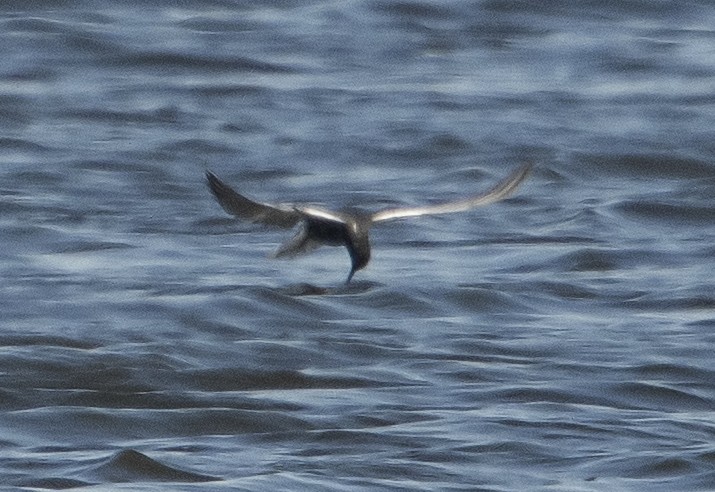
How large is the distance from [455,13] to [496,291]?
225 inches

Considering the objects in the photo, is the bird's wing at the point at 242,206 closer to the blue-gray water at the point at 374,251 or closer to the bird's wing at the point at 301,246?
the bird's wing at the point at 301,246

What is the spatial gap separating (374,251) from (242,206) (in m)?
3.07

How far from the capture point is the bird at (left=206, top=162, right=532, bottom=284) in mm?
5801

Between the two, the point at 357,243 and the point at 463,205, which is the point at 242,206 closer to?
the point at 357,243

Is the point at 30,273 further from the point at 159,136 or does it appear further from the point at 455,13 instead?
the point at 455,13

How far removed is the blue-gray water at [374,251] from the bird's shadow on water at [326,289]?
18mm

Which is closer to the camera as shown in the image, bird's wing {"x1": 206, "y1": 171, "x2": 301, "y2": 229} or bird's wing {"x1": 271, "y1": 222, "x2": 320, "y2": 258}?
bird's wing {"x1": 206, "y1": 171, "x2": 301, "y2": 229}

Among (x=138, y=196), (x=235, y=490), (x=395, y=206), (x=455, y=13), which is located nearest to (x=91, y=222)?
(x=138, y=196)

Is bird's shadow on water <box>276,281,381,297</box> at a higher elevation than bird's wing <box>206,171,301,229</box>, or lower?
lower

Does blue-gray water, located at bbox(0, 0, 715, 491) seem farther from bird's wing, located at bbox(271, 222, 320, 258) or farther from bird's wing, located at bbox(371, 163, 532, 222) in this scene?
bird's wing, located at bbox(371, 163, 532, 222)

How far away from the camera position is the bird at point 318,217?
228 inches

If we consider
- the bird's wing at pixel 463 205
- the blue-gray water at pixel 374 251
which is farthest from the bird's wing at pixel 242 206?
the blue-gray water at pixel 374 251

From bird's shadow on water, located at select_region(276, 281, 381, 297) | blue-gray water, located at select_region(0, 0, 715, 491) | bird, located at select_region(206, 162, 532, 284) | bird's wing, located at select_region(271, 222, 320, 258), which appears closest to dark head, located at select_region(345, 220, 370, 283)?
bird, located at select_region(206, 162, 532, 284)

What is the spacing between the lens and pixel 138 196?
956 cm
